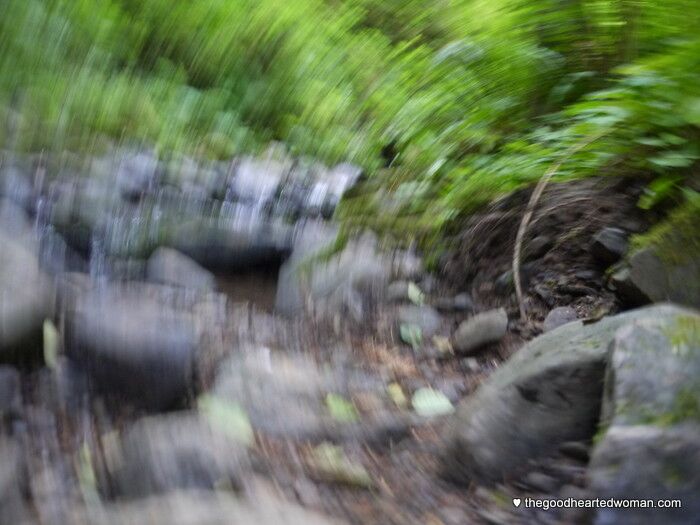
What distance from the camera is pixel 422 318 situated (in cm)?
329

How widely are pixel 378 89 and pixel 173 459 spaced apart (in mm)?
3699

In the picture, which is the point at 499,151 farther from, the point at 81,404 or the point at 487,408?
the point at 81,404

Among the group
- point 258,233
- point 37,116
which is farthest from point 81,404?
point 37,116

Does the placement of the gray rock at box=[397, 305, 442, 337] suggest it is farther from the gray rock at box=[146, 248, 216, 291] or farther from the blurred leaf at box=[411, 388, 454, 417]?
the gray rock at box=[146, 248, 216, 291]

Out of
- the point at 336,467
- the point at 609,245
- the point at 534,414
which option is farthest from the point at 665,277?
the point at 336,467

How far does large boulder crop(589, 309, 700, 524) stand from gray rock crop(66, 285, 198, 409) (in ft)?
4.66

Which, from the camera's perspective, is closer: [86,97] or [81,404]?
[81,404]

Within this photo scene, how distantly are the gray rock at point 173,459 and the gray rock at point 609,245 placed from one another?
87.7 inches

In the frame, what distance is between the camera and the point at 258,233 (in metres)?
3.68

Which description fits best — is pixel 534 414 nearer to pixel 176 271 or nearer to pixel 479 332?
pixel 479 332

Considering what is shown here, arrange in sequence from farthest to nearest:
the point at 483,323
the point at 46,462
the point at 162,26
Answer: the point at 162,26, the point at 483,323, the point at 46,462

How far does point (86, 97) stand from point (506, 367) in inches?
121

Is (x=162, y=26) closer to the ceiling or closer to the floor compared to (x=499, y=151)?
closer to the ceiling

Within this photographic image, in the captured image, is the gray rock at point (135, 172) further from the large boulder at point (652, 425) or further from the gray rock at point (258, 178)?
the large boulder at point (652, 425)
